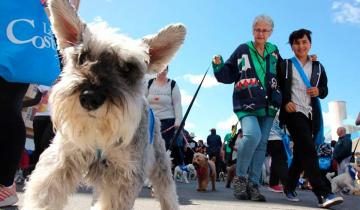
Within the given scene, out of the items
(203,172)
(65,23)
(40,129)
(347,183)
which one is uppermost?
(65,23)

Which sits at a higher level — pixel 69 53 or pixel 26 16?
pixel 26 16

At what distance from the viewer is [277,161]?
11055 mm

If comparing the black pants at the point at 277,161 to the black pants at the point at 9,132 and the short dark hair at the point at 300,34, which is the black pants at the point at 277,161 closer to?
the short dark hair at the point at 300,34

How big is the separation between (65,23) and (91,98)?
863mm

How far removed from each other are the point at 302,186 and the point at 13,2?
1310 cm

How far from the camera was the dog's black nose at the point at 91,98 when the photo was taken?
106 inches

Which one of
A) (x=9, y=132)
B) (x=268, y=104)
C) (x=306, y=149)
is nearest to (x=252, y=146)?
(x=268, y=104)

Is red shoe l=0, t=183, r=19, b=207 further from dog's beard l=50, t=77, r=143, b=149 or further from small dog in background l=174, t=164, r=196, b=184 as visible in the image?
small dog in background l=174, t=164, r=196, b=184

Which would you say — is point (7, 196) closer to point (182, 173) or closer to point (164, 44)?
point (164, 44)

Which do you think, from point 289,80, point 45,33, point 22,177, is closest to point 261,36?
point 289,80

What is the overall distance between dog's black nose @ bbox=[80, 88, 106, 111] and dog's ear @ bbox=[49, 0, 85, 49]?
2.20ft

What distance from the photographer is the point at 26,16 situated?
13.1 feet

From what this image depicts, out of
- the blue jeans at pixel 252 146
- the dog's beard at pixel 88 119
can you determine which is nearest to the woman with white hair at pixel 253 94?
the blue jeans at pixel 252 146

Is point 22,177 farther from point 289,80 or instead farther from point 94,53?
point 94,53
